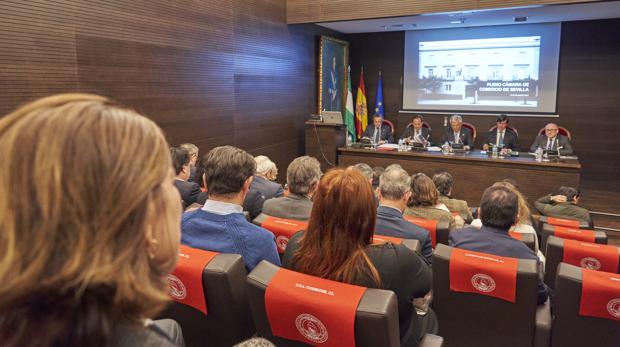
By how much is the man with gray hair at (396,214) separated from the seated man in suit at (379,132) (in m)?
4.77

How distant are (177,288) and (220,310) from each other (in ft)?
0.58

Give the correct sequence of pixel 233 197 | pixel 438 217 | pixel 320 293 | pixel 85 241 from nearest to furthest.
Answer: pixel 85 241 → pixel 320 293 → pixel 233 197 → pixel 438 217

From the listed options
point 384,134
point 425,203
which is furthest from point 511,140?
point 425,203

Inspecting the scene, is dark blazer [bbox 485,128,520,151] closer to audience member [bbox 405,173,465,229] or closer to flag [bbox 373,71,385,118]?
flag [bbox 373,71,385,118]

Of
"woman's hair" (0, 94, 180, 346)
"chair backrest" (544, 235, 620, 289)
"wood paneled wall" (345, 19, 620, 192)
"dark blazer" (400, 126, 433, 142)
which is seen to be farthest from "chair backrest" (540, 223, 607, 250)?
"wood paneled wall" (345, 19, 620, 192)

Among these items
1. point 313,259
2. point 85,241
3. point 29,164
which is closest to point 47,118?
point 29,164

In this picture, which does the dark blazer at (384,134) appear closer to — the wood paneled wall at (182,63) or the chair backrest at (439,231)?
the wood paneled wall at (182,63)

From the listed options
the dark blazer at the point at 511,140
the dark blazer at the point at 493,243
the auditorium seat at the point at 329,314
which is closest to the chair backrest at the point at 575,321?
the dark blazer at the point at 493,243

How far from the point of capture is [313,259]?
1601 millimetres

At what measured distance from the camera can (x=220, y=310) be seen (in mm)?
1569

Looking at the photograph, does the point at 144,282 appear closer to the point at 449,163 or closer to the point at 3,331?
the point at 3,331

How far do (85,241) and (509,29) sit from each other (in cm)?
798

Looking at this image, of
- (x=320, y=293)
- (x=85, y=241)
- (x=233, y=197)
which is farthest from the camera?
(x=233, y=197)

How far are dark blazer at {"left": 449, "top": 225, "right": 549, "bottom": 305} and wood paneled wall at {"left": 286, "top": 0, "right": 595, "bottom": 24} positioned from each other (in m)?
4.47
